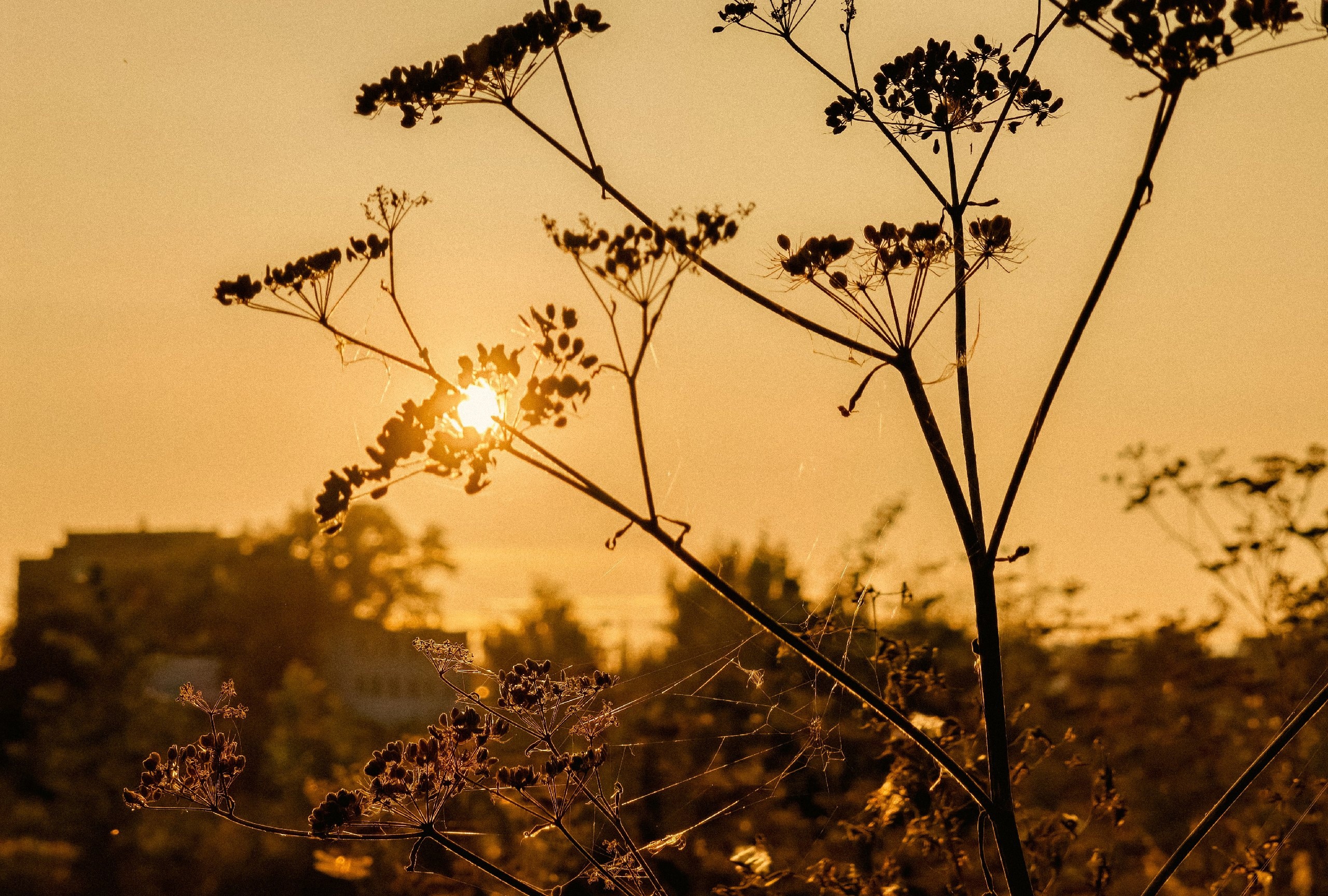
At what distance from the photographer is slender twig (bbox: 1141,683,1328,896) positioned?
185cm

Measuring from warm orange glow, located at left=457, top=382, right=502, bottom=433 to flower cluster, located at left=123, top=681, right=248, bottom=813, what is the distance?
0.95 m

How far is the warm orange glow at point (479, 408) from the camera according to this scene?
1.95 m

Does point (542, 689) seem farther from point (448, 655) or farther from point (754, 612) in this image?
point (754, 612)

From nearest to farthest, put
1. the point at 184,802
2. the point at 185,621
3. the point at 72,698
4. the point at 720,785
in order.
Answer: the point at 184,802 < the point at 720,785 < the point at 72,698 < the point at 185,621

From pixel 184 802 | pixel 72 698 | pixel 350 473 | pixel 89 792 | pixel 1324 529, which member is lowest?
pixel 184 802

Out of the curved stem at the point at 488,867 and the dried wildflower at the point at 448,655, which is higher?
the dried wildflower at the point at 448,655

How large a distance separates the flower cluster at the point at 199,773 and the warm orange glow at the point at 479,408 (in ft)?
3.11

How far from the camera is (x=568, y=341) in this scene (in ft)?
6.90

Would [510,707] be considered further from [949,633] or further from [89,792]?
[89,792]

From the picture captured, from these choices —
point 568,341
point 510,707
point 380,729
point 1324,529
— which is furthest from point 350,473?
point 380,729

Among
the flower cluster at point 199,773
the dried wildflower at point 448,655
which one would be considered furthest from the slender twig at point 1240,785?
the flower cluster at point 199,773

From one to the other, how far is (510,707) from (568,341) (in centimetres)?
87

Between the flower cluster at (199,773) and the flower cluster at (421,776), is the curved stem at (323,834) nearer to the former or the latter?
the flower cluster at (421,776)

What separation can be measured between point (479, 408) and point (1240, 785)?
139 cm
